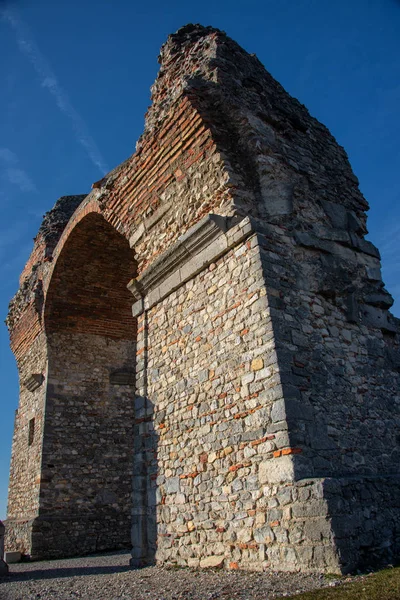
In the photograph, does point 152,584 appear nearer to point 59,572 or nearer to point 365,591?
point 365,591

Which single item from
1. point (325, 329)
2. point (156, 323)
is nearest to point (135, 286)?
point (156, 323)

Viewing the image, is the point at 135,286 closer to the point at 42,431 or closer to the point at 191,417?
the point at 191,417

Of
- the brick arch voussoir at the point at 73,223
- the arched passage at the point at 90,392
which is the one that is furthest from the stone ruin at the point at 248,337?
the arched passage at the point at 90,392

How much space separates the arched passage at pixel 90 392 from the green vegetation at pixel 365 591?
700 centimetres

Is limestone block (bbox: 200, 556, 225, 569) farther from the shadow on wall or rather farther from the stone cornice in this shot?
the stone cornice

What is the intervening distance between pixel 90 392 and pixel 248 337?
20.4 ft

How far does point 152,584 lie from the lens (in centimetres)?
450

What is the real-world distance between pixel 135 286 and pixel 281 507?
151 inches

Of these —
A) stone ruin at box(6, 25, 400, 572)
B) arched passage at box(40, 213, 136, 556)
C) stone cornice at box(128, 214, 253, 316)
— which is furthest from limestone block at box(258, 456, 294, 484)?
arched passage at box(40, 213, 136, 556)

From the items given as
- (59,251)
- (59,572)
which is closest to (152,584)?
(59,572)

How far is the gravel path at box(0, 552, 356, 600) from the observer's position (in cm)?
358

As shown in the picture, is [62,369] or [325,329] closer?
[325,329]

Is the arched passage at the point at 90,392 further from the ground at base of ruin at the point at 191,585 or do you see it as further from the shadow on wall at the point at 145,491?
the shadow on wall at the point at 145,491

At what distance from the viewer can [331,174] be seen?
689cm
